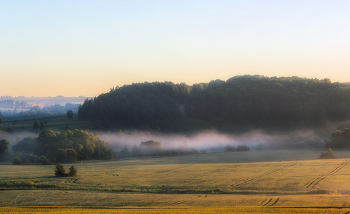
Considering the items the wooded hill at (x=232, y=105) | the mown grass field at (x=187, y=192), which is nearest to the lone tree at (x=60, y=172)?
the mown grass field at (x=187, y=192)

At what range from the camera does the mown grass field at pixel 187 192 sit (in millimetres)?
27062

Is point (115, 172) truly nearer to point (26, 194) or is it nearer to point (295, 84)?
point (26, 194)

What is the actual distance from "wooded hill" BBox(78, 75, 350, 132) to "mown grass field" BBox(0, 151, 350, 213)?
79610 mm

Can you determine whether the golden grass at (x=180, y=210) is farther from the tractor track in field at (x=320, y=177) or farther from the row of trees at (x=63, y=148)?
the row of trees at (x=63, y=148)

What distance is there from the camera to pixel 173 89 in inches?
6683

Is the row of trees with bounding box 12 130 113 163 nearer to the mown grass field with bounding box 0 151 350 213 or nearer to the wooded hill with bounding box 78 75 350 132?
the mown grass field with bounding box 0 151 350 213

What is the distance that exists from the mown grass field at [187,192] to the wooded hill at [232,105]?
261 ft

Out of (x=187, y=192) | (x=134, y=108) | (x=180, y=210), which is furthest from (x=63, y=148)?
(x=134, y=108)

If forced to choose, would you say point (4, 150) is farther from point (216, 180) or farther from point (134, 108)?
point (134, 108)

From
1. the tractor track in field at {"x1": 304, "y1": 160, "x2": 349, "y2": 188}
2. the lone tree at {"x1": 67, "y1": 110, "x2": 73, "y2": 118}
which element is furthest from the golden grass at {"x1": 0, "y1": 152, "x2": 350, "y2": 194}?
the lone tree at {"x1": 67, "y1": 110, "x2": 73, "y2": 118}

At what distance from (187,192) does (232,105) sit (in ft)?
399

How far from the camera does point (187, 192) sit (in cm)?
3478

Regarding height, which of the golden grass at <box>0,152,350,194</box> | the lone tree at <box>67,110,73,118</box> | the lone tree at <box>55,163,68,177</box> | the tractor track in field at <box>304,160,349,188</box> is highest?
the lone tree at <box>67,110,73,118</box>

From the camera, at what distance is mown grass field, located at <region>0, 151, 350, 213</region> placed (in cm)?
2706
